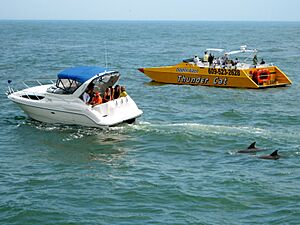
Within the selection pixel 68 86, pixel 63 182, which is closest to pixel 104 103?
pixel 68 86

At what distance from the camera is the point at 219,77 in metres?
35.8

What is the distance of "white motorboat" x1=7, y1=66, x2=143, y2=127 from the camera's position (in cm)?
2333

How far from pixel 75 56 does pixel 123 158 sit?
39319 mm

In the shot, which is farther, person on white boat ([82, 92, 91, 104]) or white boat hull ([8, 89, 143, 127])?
person on white boat ([82, 92, 91, 104])

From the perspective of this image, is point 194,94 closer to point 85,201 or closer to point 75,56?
point 85,201

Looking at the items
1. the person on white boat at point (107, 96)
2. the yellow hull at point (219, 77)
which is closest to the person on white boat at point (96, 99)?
the person on white boat at point (107, 96)

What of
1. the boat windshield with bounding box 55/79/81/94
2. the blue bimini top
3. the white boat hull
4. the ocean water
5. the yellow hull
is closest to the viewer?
the ocean water

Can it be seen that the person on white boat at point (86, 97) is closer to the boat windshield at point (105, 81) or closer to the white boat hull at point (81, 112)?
the white boat hull at point (81, 112)

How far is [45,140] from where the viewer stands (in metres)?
22.3

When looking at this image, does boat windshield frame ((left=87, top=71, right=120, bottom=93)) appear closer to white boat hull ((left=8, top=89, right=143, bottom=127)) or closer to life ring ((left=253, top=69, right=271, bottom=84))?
white boat hull ((left=8, top=89, right=143, bottom=127))

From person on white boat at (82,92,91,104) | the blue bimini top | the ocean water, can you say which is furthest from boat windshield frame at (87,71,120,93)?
the ocean water

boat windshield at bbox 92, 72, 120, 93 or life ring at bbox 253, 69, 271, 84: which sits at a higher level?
boat windshield at bbox 92, 72, 120, 93

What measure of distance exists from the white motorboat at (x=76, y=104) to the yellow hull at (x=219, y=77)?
1218cm

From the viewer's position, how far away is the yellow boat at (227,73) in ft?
116
